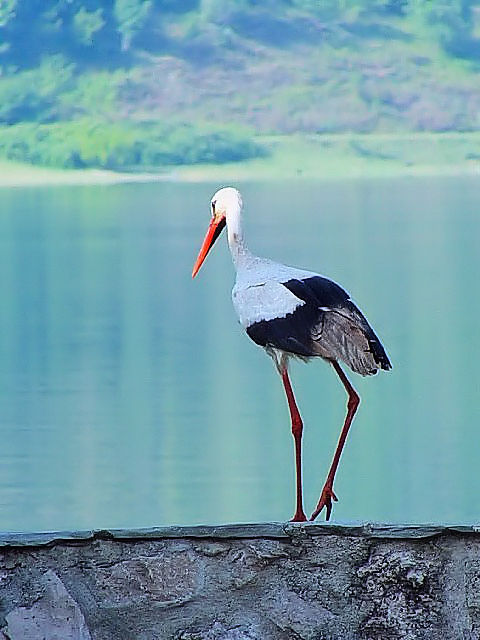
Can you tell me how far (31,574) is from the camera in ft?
5.08

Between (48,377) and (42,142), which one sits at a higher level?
(42,142)

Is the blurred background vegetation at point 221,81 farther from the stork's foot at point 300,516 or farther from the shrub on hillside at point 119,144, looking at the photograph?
the stork's foot at point 300,516

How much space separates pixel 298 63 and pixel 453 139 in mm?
1305

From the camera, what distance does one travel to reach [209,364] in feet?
28.0

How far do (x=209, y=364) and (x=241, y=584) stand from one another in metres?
6.98

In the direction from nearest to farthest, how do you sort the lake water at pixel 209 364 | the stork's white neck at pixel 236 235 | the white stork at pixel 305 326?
the white stork at pixel 305 326 < the stork's white neck at pixel 236 235 < the lake water at pixel 209 364

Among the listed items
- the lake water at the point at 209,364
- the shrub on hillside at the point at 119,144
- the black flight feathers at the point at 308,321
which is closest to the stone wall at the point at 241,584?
the black flight feathers at the point at 308,321

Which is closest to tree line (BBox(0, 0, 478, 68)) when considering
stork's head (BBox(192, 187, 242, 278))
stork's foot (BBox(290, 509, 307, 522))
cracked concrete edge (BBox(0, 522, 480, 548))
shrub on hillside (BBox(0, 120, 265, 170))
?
shrub on hillside (BBox(0, 120, 265, 170))

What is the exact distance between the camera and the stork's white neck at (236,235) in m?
2.39

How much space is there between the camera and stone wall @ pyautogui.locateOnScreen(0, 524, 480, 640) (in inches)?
60.6

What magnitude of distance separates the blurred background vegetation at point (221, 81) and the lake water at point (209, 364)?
2.01 ft

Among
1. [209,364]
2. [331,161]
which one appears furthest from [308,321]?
[331,161]

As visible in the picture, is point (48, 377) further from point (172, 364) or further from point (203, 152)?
point (203, 152)

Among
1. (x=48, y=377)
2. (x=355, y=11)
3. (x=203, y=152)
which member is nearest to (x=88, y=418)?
(x=48, y=377)
